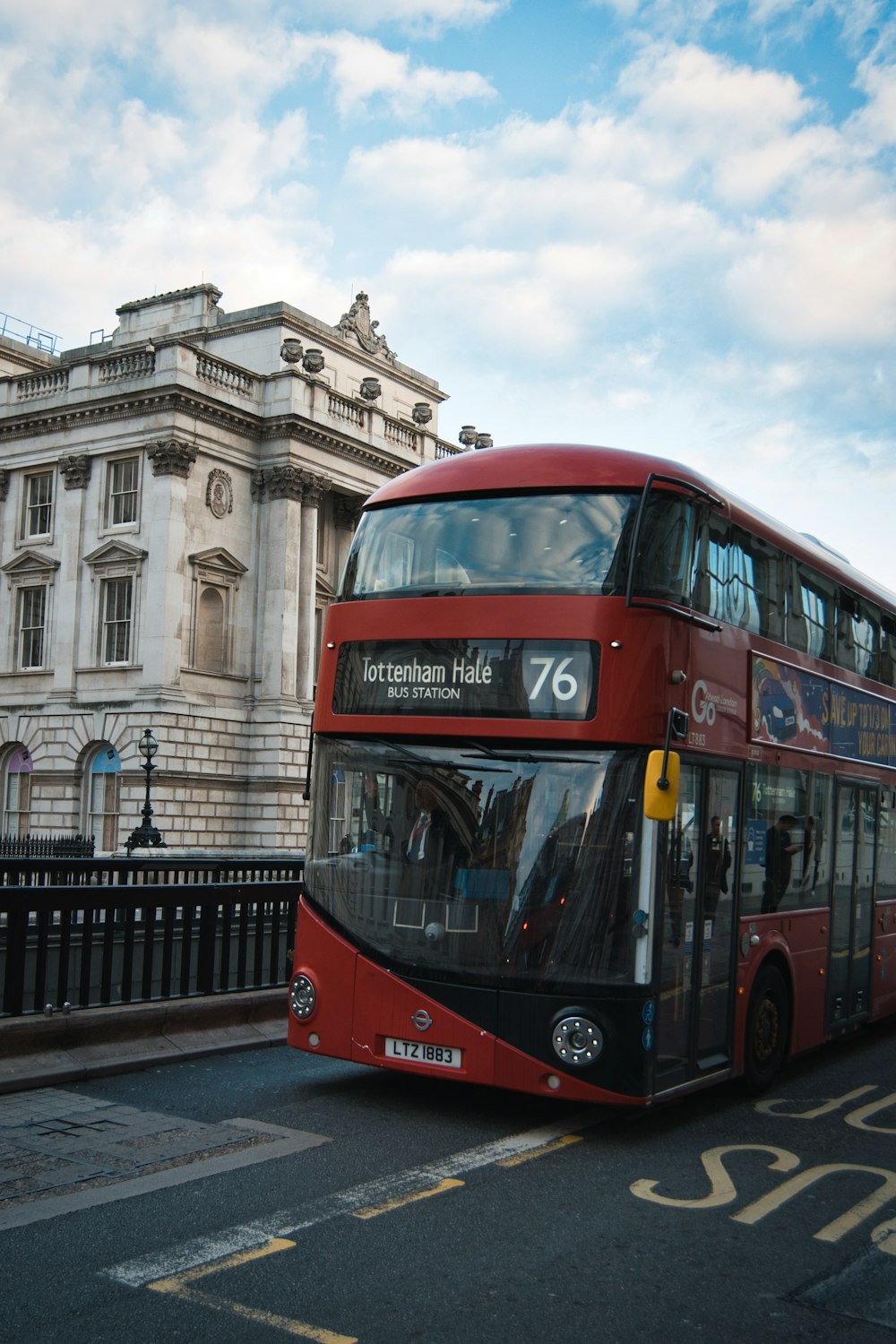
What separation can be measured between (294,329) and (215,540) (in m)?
10.4

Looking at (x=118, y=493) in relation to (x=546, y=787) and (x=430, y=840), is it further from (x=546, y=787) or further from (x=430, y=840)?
(x=546, y=787)

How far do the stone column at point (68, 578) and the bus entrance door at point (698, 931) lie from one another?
112ft

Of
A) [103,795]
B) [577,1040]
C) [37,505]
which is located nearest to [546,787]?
[577,1040]

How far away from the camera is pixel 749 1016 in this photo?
29.5ft

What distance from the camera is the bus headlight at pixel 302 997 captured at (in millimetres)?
8273

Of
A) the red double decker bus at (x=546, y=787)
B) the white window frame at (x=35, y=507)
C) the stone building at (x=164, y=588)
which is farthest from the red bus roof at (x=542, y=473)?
the white window frame at (x=35, y=507)

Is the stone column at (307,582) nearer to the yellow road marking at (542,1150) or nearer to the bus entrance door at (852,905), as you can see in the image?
the bus entrance door at (852,905)

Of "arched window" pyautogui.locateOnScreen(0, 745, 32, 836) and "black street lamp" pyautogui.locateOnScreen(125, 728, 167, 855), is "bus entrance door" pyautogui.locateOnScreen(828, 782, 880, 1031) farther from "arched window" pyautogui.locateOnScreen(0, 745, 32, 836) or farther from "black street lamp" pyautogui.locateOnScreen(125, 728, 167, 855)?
"arched window" pyautogui.locateOnScreen(0, 745, 32, 836)

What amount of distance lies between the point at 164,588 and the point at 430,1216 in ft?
113

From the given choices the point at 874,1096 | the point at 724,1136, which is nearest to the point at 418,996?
the point at 724,1136

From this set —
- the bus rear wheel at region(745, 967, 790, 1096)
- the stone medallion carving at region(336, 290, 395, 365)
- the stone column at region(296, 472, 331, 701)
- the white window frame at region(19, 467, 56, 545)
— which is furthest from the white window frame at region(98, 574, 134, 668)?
the bus rear wheel at region(745, 967, 790, 1096)

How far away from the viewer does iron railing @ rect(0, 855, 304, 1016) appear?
8.82m

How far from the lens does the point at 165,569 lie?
3903 centimetres

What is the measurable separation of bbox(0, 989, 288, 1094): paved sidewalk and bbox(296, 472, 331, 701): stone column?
1250 inches
